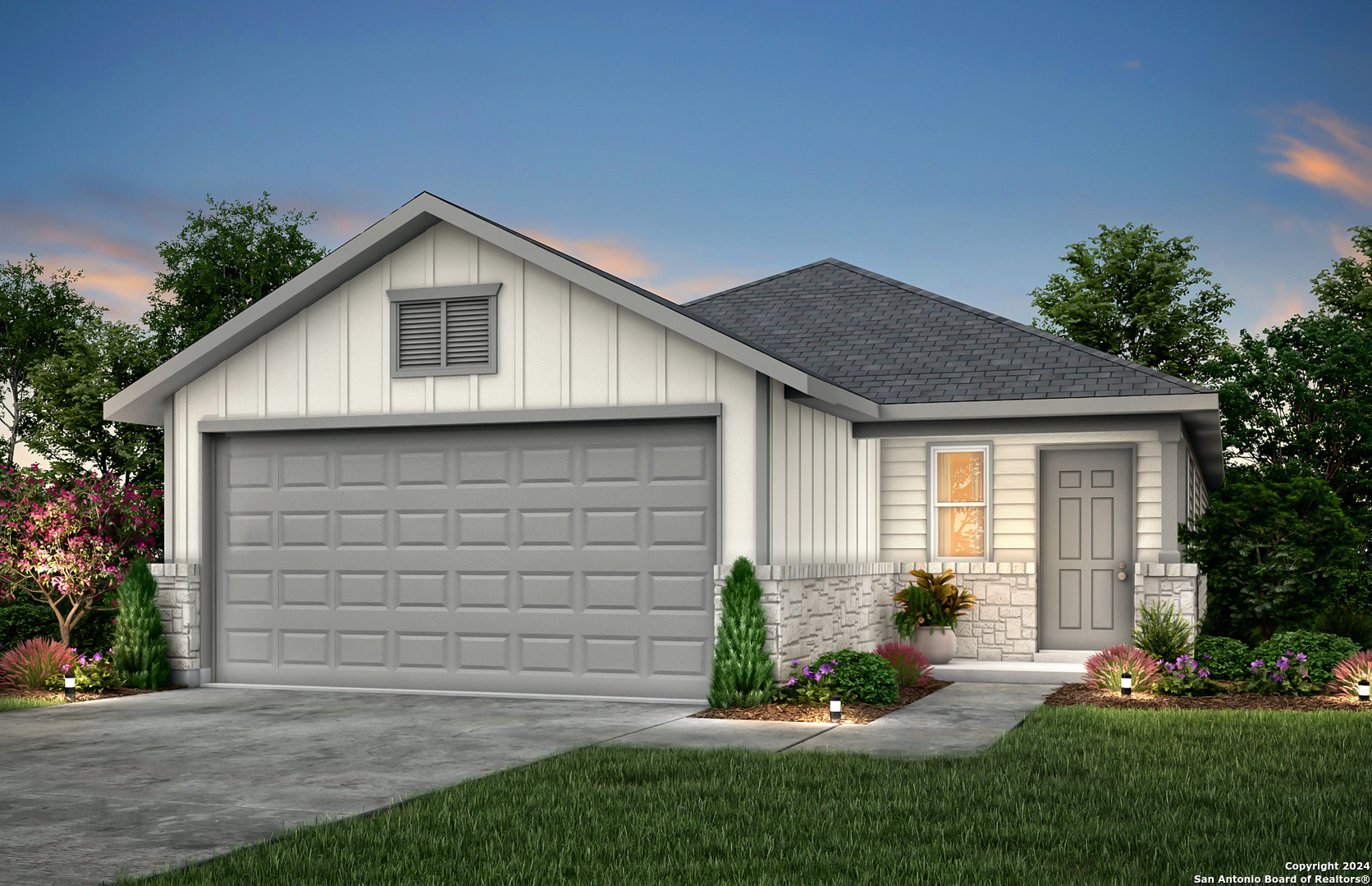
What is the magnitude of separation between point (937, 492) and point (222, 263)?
25.4 metres

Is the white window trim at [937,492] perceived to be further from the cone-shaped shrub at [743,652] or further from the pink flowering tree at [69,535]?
the pink flowering tree at [69,535]

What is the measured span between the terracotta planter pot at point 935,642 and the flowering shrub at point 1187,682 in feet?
9.06

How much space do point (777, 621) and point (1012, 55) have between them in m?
16.9

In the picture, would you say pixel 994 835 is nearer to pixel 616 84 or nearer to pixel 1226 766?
pixel 1226 766

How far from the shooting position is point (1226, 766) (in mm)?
8062

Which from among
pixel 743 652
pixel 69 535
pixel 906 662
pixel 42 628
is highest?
pixel 69 535

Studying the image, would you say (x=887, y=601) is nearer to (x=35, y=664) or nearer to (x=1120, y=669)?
(x=1120, y=669)

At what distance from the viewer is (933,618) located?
1439cm

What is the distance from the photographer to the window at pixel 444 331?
12797 millimetres

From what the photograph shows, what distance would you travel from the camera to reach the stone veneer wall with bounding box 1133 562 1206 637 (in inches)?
523

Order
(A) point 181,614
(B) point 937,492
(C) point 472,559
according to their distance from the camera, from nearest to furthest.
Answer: (C) point 472,559, (A) point 181,614, (B) point 937,492

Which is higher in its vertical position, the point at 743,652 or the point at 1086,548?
the point at 1086,548

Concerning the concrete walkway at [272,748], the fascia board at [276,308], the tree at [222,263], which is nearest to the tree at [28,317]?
the tree at [222,263]

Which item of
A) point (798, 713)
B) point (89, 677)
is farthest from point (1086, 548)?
point (89, 677)
